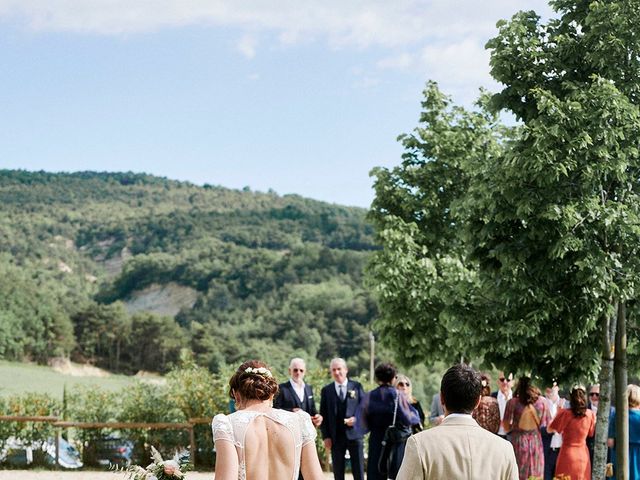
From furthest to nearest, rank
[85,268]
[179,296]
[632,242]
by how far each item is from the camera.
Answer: [85,268]
[179,296]
[632,242]

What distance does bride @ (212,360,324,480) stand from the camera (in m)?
4.83

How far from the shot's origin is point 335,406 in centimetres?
1199

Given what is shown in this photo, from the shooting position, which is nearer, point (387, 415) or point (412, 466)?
point (412, 466)

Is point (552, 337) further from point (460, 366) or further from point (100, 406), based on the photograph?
point (100, 406)

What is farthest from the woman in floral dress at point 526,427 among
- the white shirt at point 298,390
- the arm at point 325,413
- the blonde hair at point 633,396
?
the white shirt at point 298,390

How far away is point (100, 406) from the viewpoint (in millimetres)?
19047

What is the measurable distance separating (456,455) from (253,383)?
139cm

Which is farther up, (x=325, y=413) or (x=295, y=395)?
(x=295, y=395)

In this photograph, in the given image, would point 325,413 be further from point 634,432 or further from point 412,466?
point 412,466

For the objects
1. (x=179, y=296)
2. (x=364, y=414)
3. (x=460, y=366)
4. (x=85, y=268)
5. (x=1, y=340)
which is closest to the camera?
(x=460, y=366)

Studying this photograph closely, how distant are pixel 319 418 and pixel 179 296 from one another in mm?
126508

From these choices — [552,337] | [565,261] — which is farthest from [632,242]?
[552,337]

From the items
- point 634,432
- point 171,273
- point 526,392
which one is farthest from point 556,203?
point 171,273

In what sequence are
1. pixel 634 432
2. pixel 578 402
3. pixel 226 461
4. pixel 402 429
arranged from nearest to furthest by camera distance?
pixel 226 461 < pixel 634 432 < pixel 578 402 < pixel 402 429
